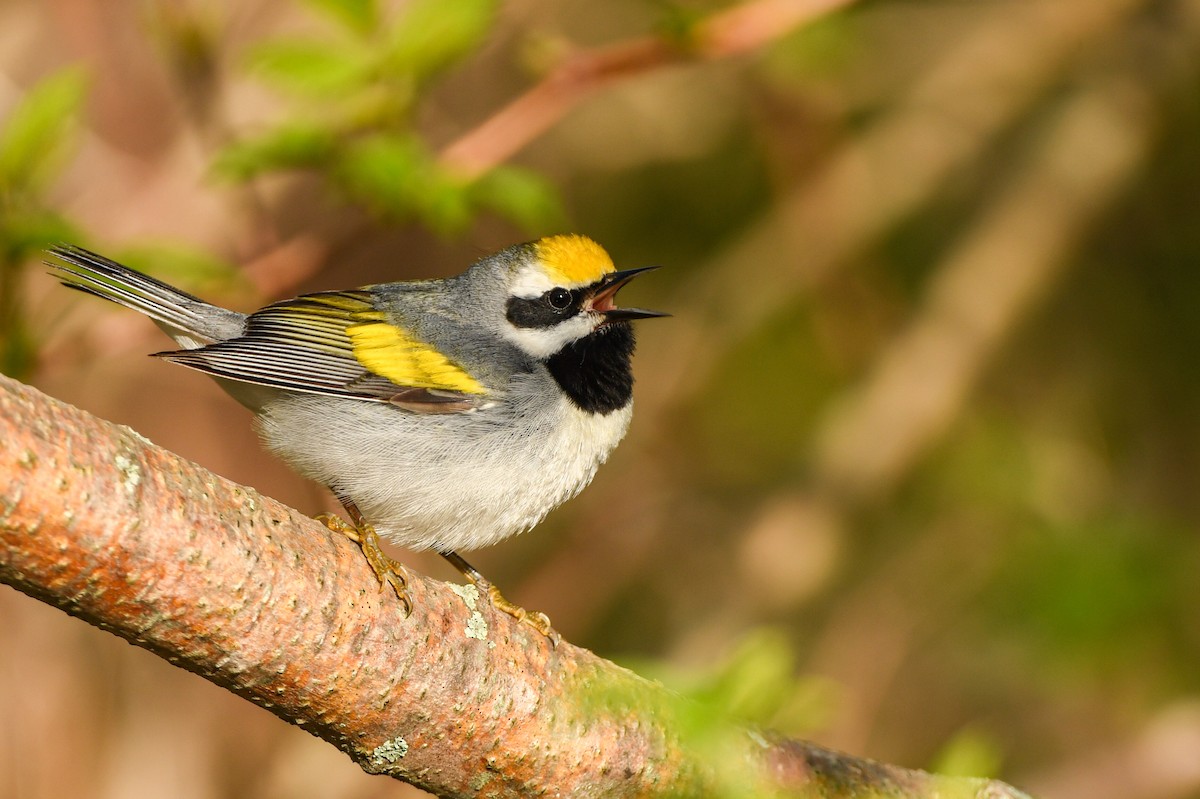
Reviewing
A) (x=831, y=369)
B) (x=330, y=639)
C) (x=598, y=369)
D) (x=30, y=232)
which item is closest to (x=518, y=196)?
(x=598, y=369)

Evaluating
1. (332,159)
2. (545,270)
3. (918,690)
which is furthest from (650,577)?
(332,159)

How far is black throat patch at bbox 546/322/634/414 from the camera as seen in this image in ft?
13.6

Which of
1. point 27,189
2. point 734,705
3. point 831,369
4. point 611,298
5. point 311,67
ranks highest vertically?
point 831,369

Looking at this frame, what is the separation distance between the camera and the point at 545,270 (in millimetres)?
4410

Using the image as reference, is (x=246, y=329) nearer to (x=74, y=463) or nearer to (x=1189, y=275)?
(x=74, y=463)

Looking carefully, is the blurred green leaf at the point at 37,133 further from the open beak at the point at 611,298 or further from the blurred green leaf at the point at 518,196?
the open beak at the point at 611,298

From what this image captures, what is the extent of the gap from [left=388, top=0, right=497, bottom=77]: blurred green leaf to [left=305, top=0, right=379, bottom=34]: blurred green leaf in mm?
107

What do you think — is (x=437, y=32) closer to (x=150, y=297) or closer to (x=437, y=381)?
(x=437, y=381)

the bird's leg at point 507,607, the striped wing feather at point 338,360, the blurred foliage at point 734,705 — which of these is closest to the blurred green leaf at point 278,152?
the striped wing feather at point 338,360

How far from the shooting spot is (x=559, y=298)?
439 centimetres

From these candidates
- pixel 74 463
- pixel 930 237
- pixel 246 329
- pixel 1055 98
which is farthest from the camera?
pixel 930 237

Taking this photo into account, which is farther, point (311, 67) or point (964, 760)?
point (311, 67)

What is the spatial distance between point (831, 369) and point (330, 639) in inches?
228

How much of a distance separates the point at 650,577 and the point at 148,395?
327 cm
